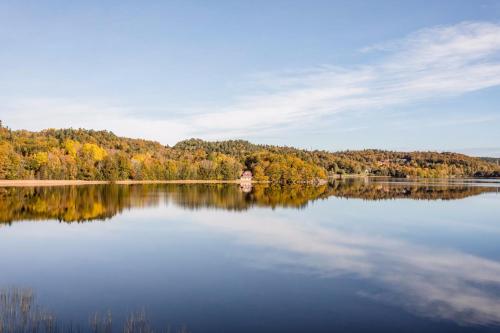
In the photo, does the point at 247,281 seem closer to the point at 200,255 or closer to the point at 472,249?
the point at 200,255

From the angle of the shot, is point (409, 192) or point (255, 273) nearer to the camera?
point (255, 273)

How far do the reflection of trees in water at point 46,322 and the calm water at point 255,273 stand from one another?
0.28 ft

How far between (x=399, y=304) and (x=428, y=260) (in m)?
6.71

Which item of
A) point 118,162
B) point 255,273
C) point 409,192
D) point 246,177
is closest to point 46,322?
point 255,273

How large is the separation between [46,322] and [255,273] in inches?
277

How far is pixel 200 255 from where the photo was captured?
60.2 ft

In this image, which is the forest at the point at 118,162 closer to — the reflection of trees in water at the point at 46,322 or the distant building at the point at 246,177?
the distant building at the point at 246,177

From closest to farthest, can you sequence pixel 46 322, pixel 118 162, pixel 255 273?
1. pixel 46 322
2. pixel 255 273
3. pixel 118 162

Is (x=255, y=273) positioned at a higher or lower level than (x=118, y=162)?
lower

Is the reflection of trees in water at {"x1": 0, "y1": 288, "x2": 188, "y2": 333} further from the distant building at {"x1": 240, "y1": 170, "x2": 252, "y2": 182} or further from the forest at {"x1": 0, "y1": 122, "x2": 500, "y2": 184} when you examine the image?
the distant building at {"x1": 240, "y1": 170, "x2": 252, "y2": 182}

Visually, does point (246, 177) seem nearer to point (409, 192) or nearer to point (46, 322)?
point (409, 192)

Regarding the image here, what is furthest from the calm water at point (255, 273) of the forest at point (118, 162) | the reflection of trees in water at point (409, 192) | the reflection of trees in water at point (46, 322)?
the forest at point (118, 162)

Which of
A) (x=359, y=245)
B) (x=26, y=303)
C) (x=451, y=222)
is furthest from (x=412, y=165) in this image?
(x=26, y=303)

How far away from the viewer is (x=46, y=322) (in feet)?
32.4
